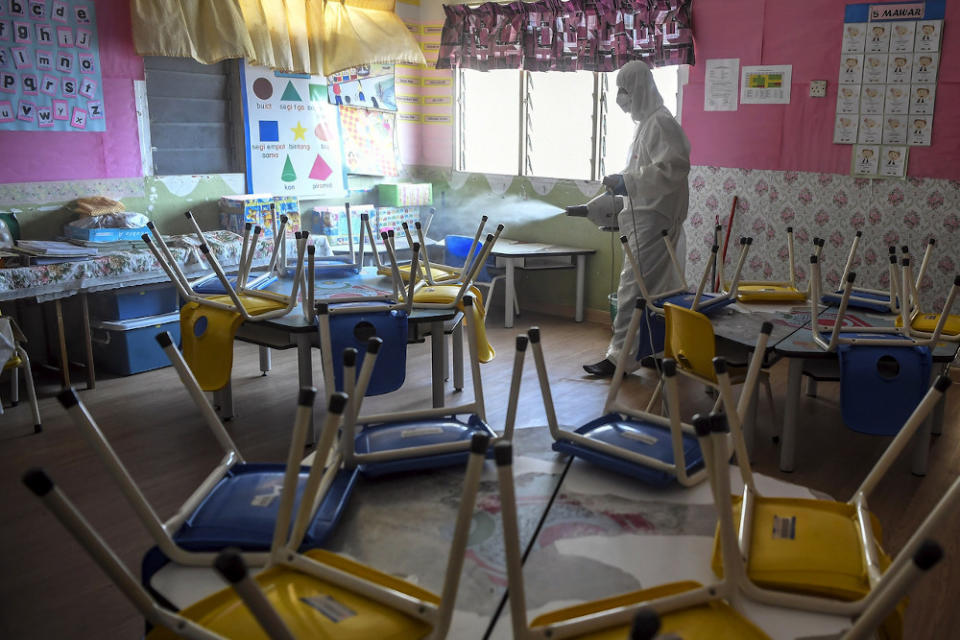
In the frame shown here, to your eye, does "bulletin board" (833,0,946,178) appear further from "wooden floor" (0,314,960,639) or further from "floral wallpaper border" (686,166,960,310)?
"wooden floor" (0,314,960,639)

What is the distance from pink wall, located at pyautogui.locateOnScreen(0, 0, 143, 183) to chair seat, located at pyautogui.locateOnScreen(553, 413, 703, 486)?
4033 mm

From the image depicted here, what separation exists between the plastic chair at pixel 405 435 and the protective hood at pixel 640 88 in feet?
10.4

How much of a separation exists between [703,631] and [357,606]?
497 millimetres

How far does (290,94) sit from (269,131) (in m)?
0.33

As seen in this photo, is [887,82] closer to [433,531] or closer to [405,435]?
[405,435]

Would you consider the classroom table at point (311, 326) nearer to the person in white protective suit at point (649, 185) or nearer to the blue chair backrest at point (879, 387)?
the person in white protective suit at point (649, 185)

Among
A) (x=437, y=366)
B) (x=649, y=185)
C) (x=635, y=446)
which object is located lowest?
(x=437, y=366)

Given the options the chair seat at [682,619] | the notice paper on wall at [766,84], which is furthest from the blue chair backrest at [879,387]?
the notice paper on wall at [766,84]

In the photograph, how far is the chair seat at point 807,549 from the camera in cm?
127

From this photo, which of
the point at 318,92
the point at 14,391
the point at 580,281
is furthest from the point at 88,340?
the point at 580,281

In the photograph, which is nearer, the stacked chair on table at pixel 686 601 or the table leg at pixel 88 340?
the stacked chair on table at pixel 686 601

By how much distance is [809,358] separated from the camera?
10.0 feet

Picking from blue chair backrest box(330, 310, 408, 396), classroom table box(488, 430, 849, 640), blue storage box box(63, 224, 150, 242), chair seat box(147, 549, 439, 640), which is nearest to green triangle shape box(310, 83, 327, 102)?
blue storage box box(63, 224, 150, 242)

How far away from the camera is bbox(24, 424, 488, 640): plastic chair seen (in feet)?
3.31
